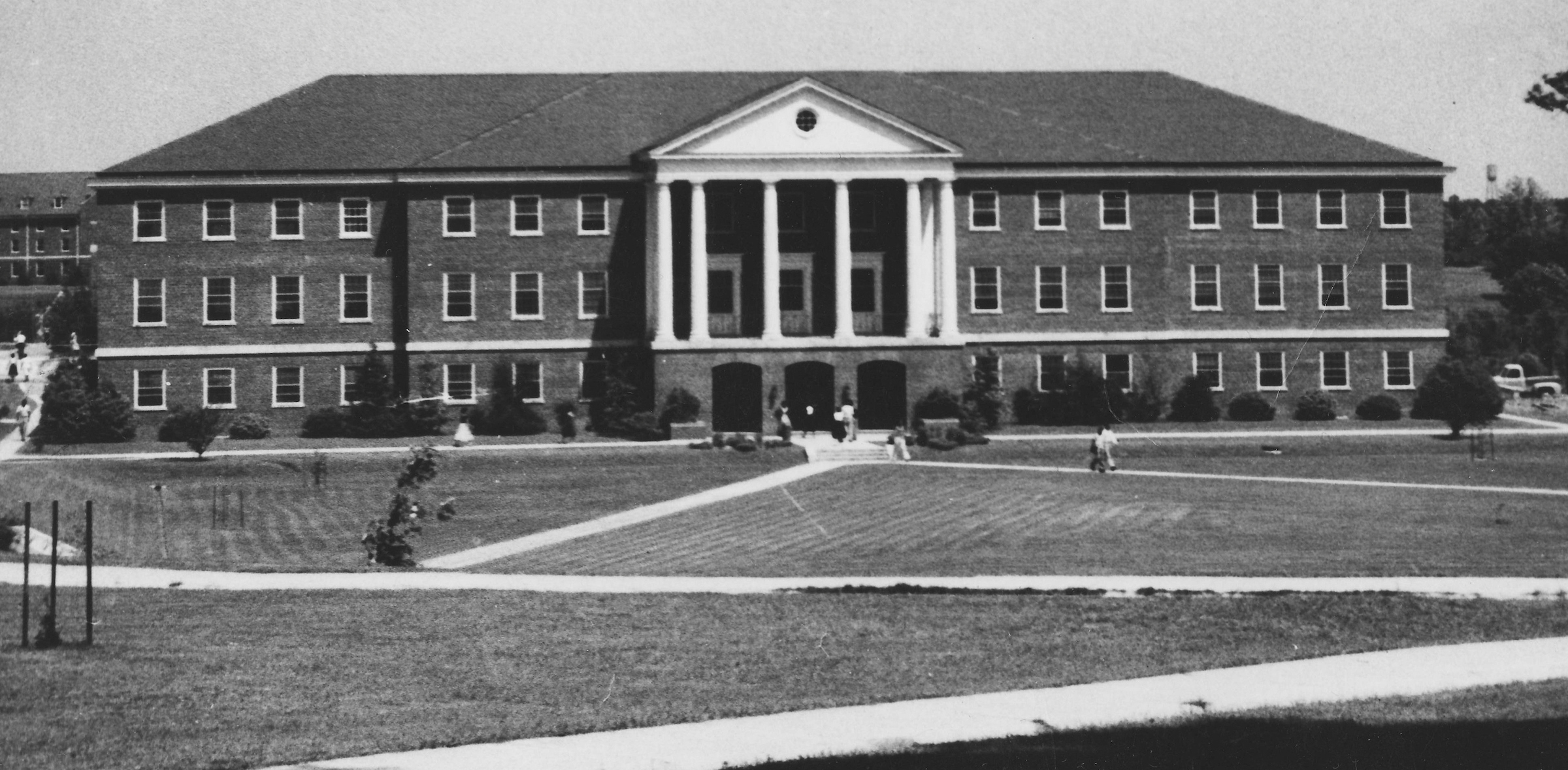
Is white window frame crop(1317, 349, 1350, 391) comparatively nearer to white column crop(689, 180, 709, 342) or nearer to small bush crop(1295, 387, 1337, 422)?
small bush crop(1295, 387, 1337, 422)

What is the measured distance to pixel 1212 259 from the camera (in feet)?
193

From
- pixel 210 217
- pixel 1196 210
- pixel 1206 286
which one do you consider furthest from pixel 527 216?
pixel 1206 286

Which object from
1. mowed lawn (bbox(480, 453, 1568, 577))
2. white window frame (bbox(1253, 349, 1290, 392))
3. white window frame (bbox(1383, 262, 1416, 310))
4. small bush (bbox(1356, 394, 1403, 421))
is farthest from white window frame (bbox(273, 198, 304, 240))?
white window frame (bbox(1383, 262, 1416, 310))

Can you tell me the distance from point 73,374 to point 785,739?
45.9 metres

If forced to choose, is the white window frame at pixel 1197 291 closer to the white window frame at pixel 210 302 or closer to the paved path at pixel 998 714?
the white window frame at pixel 210 302

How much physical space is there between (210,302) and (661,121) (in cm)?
1723

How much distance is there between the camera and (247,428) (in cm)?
5369

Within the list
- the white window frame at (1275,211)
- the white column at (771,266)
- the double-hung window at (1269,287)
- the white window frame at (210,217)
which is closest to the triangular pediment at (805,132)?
the white column at (771,266)

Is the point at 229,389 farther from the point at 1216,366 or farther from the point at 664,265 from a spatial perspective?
the point at 1216,366

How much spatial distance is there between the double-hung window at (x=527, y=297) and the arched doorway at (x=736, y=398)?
7.14m

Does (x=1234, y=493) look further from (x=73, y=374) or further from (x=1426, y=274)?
(x=73, y=374)

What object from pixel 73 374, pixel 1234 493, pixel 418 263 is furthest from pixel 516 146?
pixel 1234 493

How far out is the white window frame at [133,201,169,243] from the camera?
186 feet

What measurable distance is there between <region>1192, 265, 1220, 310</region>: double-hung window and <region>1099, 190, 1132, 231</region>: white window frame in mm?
3005
